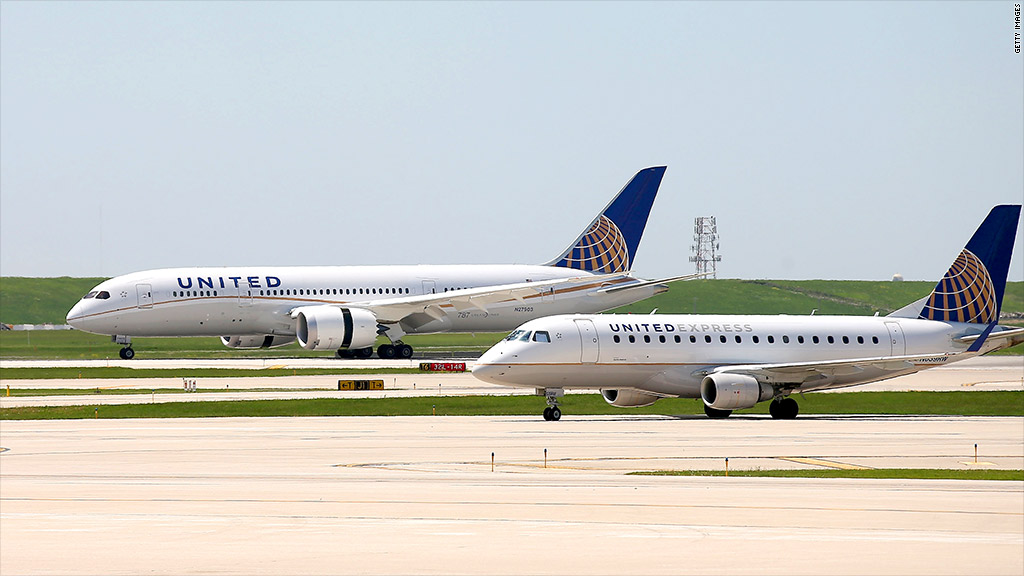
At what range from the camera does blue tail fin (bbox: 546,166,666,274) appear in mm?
82938

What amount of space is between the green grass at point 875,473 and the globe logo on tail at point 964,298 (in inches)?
931

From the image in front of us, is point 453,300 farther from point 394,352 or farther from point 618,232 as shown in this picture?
point 618,232

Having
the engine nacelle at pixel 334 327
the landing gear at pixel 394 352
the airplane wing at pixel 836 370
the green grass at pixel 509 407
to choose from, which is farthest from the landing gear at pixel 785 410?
the landing gear at pixel 394 352

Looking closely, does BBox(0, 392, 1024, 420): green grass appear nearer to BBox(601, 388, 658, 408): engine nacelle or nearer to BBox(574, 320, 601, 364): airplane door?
BBox(601, 388, 658, 408): engine nacelle

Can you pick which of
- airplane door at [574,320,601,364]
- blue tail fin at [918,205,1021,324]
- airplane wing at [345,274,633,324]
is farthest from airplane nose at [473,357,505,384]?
airplane wing at [345,274,633,324]

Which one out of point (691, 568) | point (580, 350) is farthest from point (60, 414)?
point (691, 568)

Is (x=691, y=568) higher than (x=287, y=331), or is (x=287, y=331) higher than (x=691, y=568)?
(x=287, y=331)

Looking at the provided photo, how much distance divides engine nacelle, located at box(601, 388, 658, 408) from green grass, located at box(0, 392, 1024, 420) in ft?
1.16

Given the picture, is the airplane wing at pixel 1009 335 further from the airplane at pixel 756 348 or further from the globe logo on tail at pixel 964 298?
the globe logo on tail at pixel 964 298

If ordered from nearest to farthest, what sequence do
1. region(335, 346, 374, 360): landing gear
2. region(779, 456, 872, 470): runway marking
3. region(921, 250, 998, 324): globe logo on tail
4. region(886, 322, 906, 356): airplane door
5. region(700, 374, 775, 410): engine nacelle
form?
region(779, 456, 872, 470): runway marking, region(700, 374, 775, 410): engine nacelle, region(886, 322, 906, 356): airplane door, region(921, 250, 998, 324): globe logo on tail, region(335, 346, 374, 360): landing gear

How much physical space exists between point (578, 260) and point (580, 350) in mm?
40893

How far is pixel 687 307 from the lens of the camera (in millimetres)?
171375

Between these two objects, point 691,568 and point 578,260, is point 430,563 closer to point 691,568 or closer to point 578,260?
point 691,568

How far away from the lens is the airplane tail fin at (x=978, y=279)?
4969 cm
